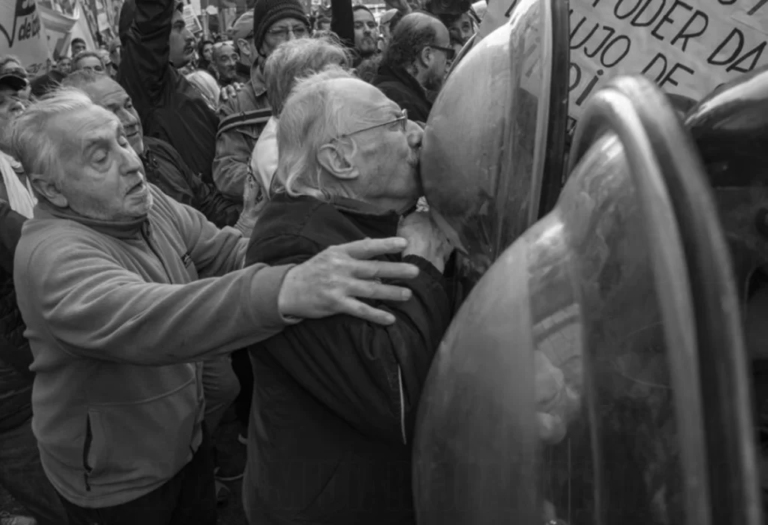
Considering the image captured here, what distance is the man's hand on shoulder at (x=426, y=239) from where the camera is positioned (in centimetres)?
140

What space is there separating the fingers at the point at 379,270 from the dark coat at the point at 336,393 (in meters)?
0.07

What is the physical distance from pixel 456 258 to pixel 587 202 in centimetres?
76

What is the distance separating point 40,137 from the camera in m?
1.88

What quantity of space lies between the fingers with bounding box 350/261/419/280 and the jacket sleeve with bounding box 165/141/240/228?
215cm

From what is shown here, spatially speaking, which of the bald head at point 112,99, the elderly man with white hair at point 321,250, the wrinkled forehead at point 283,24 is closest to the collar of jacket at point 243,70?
the wrinkled forehead at point 283,24

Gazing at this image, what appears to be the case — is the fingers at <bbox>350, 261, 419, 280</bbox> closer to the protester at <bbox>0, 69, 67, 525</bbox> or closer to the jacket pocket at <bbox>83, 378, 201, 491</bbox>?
the jacket pocket at <bbox>83, 378, 201, 491</bbox>

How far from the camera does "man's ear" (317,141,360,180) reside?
1403mm

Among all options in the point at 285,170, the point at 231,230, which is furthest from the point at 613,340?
the point at 231,230

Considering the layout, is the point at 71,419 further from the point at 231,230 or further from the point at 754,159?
the point at 754,159

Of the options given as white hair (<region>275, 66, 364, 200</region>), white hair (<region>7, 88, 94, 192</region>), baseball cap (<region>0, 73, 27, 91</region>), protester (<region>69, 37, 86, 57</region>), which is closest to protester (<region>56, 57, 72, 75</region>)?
protester (<region>69, 37, 86, 57</region>)

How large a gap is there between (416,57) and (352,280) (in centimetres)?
272

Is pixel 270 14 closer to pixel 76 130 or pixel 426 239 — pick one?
pixel 76 130

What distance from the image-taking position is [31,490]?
8.48 feet

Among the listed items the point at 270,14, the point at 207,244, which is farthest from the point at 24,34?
the point at 207,244
